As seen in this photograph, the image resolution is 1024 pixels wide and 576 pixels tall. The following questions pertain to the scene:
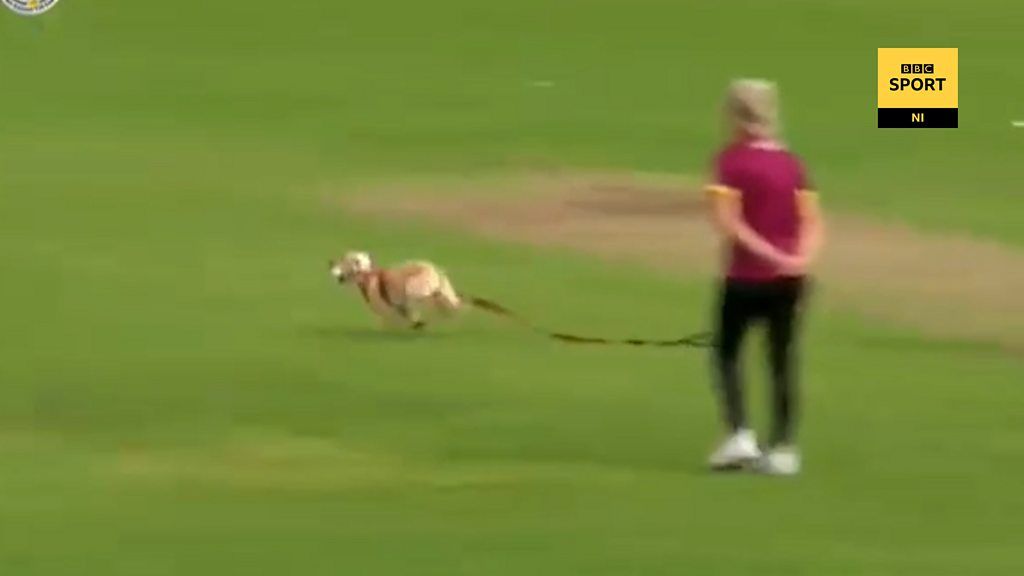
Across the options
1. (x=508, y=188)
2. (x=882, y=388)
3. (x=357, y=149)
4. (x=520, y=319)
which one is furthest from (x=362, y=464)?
(x=357, y=149)

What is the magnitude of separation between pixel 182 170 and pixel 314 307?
28.4 feet

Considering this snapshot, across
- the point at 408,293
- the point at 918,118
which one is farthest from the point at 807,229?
the point at 918,118

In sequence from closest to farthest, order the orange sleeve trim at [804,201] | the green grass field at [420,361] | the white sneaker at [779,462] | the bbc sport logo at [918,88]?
the green grass field at [420,361] → the orange sleeve trim at [804,201] → the white sneaker at [779,462] → the bbc sport logo at [918,88]

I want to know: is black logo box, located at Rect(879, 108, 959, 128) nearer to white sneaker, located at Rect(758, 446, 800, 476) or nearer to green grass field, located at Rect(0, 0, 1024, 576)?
green grass field, located at Rect(0, 0, 1024, 576)

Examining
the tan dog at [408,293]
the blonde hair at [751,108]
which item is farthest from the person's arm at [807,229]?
the tan dog at [408,293]

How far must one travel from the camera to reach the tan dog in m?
15.7

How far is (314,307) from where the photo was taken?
17.0 m

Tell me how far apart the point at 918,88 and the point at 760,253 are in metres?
23.9

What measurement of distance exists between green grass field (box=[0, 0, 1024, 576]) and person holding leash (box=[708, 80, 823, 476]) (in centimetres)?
24

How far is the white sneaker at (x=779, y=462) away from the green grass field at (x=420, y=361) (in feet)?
0.34

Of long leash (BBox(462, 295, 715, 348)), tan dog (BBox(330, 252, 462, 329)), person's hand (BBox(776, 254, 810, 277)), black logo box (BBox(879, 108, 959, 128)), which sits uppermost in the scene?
person's hand (BBox(776, 254, 810, 277))

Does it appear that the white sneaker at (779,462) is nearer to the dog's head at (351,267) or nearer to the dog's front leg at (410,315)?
the dog's front leg at (410,315)

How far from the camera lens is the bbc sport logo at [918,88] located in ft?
98.4

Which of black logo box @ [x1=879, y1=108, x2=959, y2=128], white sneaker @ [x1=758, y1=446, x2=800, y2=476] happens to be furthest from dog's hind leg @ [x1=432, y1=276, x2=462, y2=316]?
black logo box @ [x1=879, y1=108, x2=959, y2=128]
